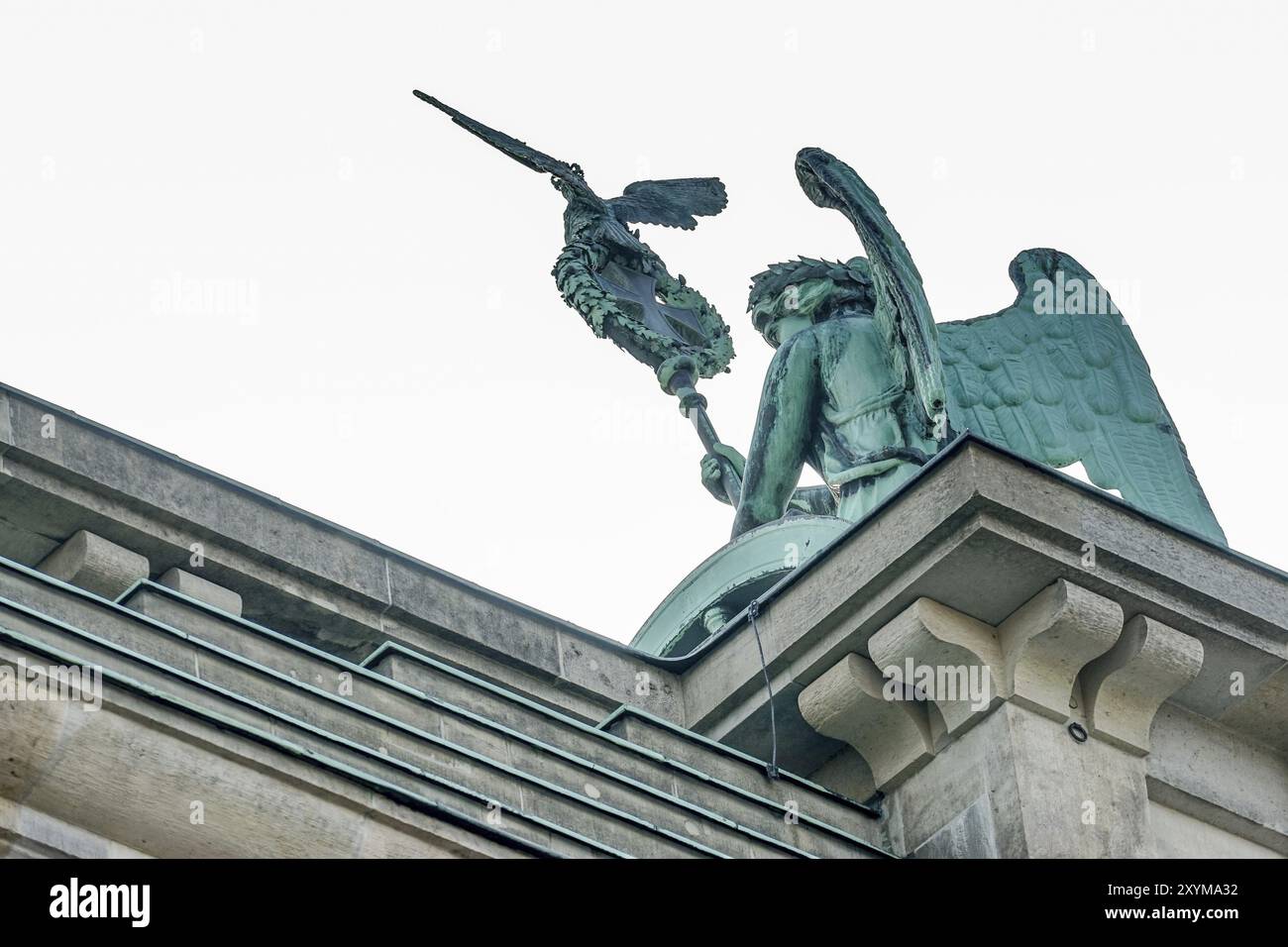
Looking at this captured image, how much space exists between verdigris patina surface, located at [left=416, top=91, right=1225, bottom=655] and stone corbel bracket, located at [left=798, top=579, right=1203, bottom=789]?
71.6 inches

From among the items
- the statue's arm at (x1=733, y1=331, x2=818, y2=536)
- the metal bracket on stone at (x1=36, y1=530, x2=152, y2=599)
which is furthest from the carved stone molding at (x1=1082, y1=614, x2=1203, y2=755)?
the metal bracket on stone at (x1=36, y1=530, x2=152, y2=599)

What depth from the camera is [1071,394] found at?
18.2 metres

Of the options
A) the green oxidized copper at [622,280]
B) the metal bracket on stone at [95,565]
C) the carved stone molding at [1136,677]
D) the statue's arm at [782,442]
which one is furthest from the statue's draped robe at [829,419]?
the metal bracket on stone at [95,565]

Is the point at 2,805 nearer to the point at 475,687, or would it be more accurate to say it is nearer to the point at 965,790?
the point at 475,687

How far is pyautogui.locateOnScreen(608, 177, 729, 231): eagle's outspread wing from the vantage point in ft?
62.1

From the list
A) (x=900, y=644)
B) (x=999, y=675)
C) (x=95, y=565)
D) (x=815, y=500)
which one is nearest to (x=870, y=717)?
(x=900, y=644)

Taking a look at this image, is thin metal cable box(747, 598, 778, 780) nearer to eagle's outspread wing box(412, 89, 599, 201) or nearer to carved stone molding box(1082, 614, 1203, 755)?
carved stone molding box(1082, 614, 1203, 755)

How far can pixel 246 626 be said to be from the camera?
1267 centimetres

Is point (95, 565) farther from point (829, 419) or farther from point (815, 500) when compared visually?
point (815, 500)

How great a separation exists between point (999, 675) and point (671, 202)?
221 inches

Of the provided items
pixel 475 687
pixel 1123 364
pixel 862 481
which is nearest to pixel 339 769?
pixel 475 687

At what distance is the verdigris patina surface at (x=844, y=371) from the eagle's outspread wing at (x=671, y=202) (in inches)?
0.4

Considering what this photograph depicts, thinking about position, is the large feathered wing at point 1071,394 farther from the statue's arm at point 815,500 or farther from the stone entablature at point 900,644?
the stone entablature at point 900,644
